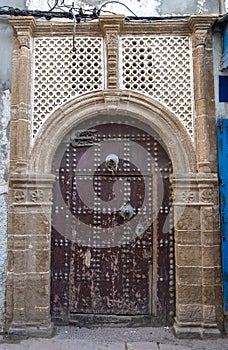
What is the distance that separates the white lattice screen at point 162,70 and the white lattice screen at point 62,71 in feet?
1.02

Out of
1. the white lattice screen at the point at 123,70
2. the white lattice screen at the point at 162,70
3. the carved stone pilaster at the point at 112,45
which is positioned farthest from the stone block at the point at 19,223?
the white lattice screen at the point at 162,70

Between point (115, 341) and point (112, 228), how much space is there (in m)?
1.15

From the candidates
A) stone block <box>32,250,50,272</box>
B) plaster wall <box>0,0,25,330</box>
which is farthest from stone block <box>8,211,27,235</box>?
stone block <box>32,250,50,272</box>

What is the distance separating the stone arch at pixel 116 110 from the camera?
3867 millimetres

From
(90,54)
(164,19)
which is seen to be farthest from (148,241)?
(164,19)

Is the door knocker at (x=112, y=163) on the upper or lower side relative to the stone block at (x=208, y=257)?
upper

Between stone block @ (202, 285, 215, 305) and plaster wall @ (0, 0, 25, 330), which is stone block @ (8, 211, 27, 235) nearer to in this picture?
plaster wall @ (0, 0, 25, 330)

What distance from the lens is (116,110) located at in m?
3.97

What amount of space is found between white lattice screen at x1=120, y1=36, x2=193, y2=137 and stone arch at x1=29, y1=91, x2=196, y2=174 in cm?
11

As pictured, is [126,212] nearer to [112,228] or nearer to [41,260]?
[112,228]

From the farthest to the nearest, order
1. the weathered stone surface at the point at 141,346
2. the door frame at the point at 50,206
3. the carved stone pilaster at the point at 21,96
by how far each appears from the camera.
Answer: the carved stone pilaster at the point at 21,96
the door frame at the point at 50,206
the weathered stone surface at the point at 141,346

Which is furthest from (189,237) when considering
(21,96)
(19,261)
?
(21,96)

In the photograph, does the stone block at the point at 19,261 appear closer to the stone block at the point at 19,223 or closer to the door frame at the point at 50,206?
the door frame at the point at 50,206

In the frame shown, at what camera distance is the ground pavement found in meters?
3.48
